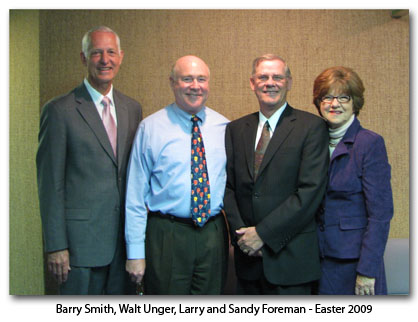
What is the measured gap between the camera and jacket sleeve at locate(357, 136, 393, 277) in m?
2.05

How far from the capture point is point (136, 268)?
2.13 metres

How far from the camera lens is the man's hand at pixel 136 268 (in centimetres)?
213

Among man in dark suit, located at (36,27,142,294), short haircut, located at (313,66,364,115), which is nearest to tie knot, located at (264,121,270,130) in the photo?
short haircut, located at (313,66,364,115)

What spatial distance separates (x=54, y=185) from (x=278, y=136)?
1094mm

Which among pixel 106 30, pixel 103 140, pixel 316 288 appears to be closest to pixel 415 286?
pixel 316 288

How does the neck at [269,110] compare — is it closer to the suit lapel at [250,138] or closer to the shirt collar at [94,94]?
the suit lapel at [250,138]

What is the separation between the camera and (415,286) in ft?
7.91

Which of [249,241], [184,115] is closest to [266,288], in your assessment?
[249,241]

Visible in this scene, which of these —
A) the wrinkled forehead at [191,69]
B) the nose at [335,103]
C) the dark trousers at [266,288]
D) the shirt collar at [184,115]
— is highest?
the wrinkled forehead at [191,69]

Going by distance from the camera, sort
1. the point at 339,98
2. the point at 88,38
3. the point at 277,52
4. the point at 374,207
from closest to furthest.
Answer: the point at 374,207 < the point at 339,98 < the point at 88,38 < the point at 277,52

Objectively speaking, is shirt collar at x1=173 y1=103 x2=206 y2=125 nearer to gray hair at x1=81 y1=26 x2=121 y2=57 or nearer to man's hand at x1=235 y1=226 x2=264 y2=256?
gray hair at x1=81 y1=26 x2=121 y2=57

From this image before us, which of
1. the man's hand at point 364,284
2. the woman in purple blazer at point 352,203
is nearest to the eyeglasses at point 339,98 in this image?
the woman in purple blazer at point 352,203

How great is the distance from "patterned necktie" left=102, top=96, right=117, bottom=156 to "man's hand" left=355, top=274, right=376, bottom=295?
1.34 m

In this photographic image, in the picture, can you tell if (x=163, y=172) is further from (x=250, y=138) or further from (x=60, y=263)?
(x=60, y=263)
